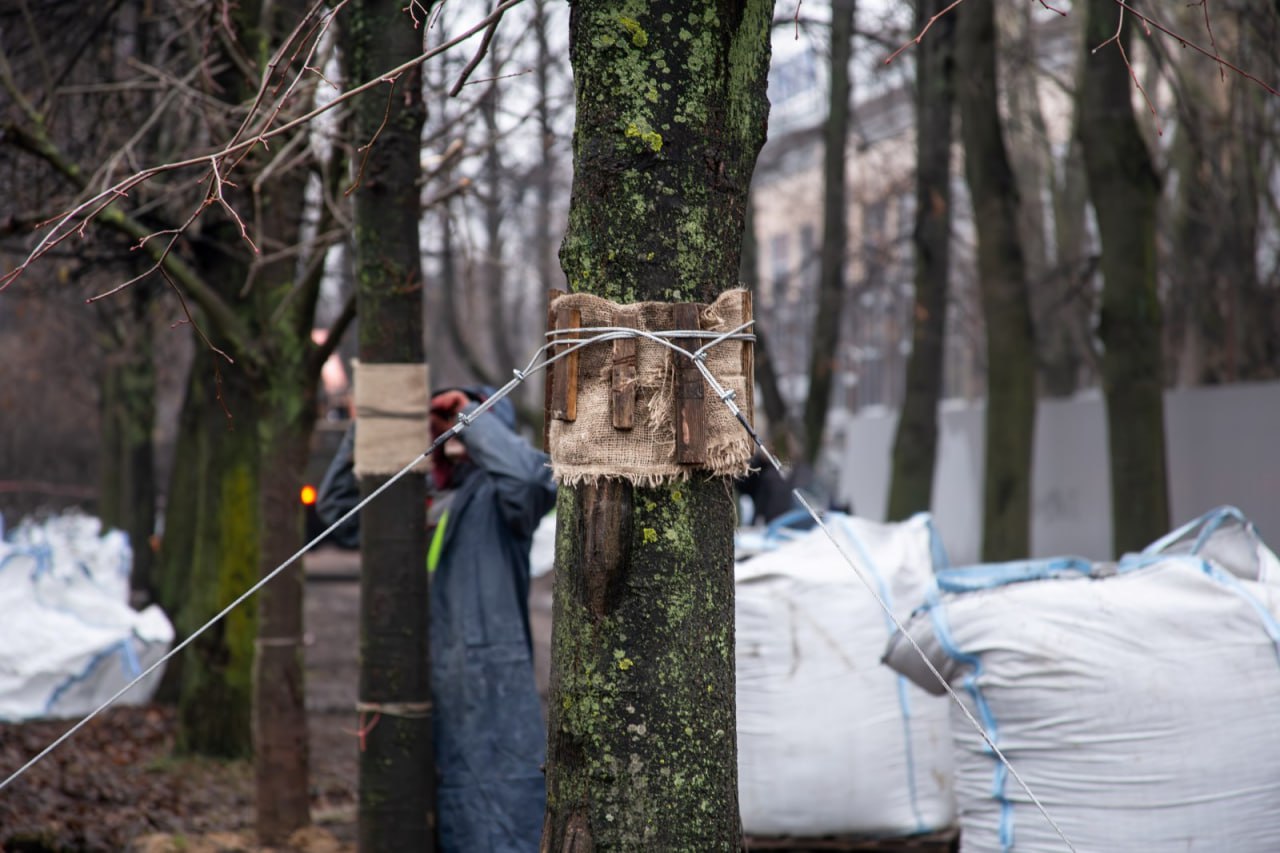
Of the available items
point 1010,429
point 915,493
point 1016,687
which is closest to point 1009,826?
point 1016,687

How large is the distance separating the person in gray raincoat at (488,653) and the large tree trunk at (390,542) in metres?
0.11

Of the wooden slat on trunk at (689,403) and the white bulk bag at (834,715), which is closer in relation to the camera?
the wooden slat on trunk at (689,403)

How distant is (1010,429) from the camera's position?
35.4 ft

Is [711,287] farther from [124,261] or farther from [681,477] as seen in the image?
[124,261]

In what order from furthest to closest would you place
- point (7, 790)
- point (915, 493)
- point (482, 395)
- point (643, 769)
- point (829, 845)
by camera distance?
point (915, 493) → point (7, 790) → point (829, 845) → point (482, 395) → point (643, 769)

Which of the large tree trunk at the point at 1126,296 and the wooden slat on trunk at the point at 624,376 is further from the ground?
the large tree trunk at the point at 1126,296

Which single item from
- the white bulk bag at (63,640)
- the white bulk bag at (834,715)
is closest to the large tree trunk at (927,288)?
the white bulk bag at (63,640)

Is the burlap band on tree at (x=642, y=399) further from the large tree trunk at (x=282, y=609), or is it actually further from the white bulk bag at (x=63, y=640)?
the white bulk bag at (x=63, y=640)

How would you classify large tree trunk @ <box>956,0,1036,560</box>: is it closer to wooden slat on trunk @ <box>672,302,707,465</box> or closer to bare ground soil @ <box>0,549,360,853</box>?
bare ground soil @ <box>0,549,360,853</box>

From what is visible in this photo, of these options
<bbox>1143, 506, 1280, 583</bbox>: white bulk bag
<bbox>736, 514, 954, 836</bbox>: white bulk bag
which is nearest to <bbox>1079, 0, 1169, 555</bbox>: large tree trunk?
<bbox>736, 514, 954, 836</bbox>: white bulk bag

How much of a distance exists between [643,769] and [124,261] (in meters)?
6.51

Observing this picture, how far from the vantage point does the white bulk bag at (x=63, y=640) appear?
8023 millimetres

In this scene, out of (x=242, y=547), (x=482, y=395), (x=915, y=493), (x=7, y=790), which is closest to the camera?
(x=482, y=395)

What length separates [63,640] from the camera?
822cm
